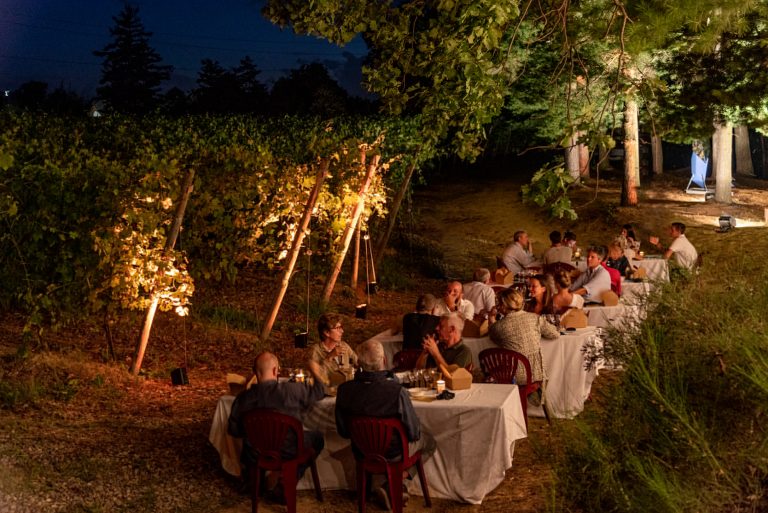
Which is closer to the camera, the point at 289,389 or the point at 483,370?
Result: the point at 289,389

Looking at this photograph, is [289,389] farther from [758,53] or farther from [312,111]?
[312,111]

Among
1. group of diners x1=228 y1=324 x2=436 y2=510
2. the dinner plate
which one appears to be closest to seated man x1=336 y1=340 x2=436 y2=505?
group of diners x1=228 y1=324 x2=436 y2=510

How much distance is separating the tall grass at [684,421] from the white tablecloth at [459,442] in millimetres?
1141

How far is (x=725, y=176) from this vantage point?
2398cm

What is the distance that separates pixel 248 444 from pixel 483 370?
2.50 meters

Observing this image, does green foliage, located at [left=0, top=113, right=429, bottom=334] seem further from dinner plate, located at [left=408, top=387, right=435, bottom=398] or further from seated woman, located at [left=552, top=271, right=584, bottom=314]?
seated woman, located at [left=552, top=271, right=584, bottom=314]

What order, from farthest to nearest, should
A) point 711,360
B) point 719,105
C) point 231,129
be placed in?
1. point 231,129
2. point 719,105
3. point 711,360

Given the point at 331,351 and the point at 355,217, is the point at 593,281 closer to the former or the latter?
the point at 355,217

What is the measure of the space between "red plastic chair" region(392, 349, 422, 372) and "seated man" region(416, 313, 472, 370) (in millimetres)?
209

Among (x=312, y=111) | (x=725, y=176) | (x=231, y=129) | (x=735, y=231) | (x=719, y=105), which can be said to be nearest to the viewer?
(x=719, y=105)

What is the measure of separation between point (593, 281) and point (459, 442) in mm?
4769

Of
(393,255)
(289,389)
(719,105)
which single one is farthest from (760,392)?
(393,255)

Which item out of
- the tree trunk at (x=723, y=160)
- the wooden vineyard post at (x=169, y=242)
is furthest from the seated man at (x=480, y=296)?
the tree trunk at (x=723, y=160)

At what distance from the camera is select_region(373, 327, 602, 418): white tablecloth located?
8852 millimetres
